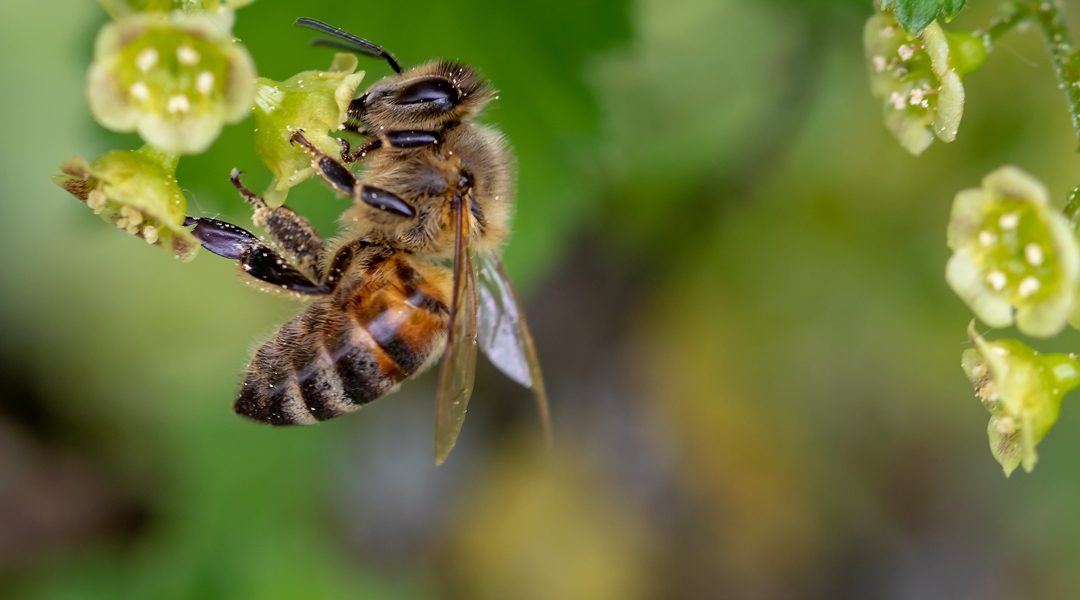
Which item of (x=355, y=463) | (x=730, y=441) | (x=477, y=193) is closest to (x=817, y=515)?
(x=730, y=441)

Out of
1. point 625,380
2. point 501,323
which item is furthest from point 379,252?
point 625,380

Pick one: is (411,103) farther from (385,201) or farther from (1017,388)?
(1017,388)

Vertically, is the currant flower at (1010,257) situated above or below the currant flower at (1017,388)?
above

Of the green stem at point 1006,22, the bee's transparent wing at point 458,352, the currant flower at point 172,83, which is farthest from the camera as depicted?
the green stem at point 1006,22

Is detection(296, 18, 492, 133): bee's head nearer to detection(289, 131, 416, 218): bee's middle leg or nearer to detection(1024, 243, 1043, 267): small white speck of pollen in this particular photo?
detection(289, 131, 416, 218): bee's middle leg

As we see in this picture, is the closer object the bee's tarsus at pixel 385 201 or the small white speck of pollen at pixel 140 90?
the small white speck of pollen at pixel 140 90

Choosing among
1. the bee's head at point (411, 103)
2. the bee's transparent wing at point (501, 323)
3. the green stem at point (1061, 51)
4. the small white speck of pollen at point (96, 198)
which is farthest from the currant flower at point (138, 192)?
the green stem at point (1061, 51)

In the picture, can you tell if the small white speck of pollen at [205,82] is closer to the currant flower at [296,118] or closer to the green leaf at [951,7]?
the currant flower at [296,118]
